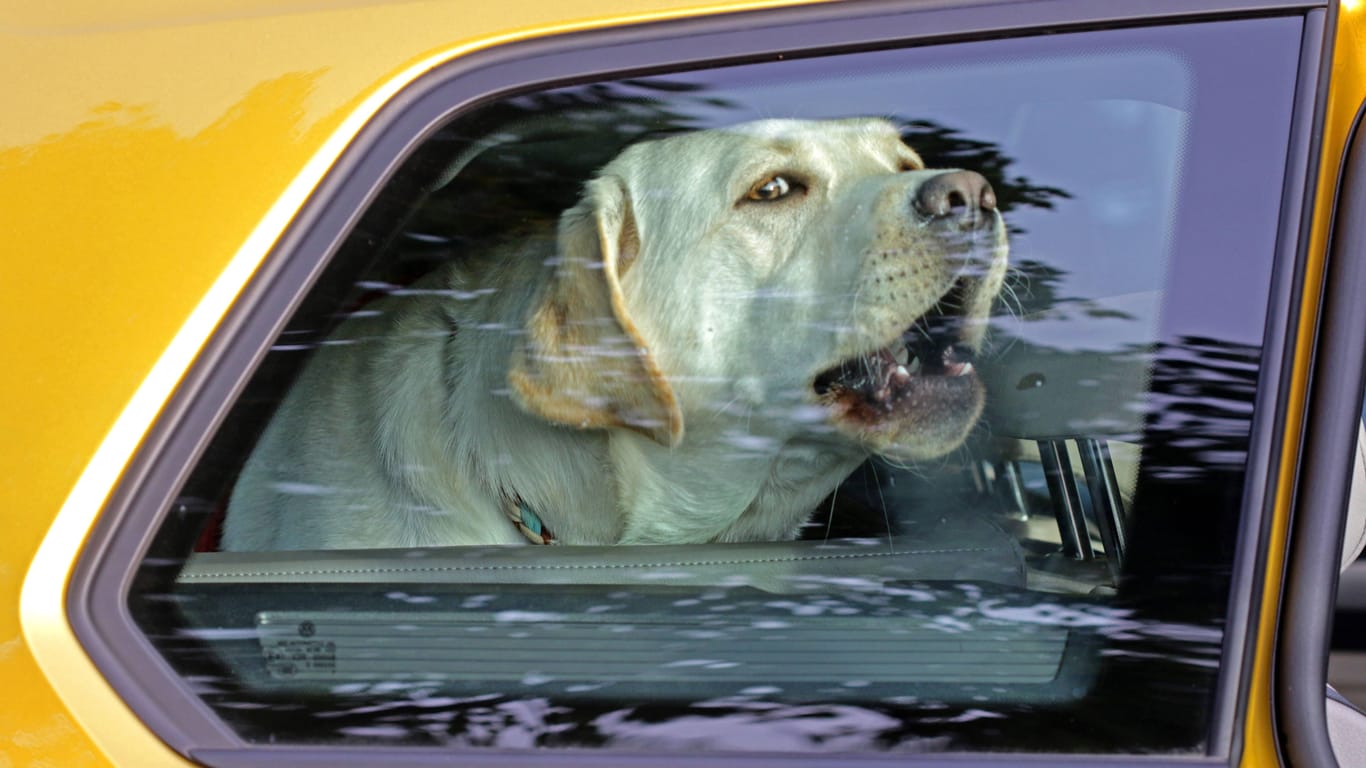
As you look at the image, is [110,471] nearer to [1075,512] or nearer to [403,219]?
[403,219]

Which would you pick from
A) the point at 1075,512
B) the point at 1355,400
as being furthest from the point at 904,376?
the point at 1355,400

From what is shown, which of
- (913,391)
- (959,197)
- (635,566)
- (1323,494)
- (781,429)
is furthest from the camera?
(913,391)

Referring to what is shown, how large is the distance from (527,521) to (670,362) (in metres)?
0.32

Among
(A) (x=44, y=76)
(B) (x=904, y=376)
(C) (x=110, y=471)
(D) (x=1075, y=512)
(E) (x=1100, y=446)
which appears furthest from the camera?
(B) (x=904, y=376)

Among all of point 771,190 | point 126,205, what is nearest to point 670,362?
point 771,190

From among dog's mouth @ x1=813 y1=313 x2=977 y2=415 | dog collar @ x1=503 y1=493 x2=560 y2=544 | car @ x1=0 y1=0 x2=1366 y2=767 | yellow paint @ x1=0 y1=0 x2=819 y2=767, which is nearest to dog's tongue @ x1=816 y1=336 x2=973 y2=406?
dog's mouth @ x1=813 y1=313 x2=977 y2=415

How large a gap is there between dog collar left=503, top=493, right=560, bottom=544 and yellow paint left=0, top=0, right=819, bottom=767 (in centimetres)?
72

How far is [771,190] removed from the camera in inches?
78.5

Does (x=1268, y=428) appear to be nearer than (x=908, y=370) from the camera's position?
Yes

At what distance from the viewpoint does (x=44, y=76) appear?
47.2 inches

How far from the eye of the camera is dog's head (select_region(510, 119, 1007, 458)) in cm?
158

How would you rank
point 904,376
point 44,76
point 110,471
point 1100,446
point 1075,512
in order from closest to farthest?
point 110,471 → point 44,76 → point 1100,446 → point 1075,512 → point 904,376

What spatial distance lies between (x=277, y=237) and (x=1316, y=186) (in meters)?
Result: 0.98

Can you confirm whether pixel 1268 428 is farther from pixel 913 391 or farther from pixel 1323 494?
pixel 913 391
